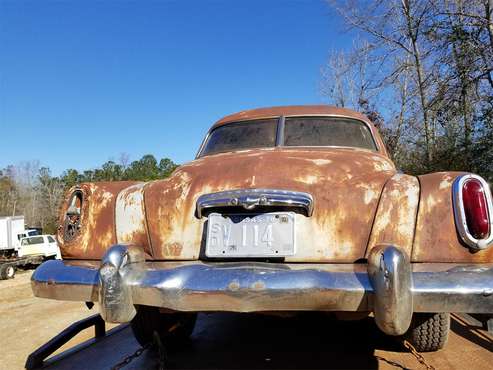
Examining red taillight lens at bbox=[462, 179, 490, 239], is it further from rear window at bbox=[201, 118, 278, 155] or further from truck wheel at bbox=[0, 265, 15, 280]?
truck wheel at bbox=[0, 265, 15, 280]

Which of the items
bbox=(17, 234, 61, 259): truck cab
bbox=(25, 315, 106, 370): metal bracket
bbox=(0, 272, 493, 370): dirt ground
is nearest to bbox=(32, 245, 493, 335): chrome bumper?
bbox=(0, 272, 493, 370): dirt ground

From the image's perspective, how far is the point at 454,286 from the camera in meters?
1.83

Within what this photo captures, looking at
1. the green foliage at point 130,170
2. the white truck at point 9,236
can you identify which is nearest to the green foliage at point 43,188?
the green foliage at point 130,170

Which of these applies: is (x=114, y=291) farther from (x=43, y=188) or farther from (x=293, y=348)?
(x=43, y=188)

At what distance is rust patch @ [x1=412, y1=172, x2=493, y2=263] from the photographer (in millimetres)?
2025

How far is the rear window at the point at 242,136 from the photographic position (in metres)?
3.36

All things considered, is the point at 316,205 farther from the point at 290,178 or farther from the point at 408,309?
the point at 408,309

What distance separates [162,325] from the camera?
327 cm

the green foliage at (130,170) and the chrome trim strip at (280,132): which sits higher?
the green foliage at (130,170)

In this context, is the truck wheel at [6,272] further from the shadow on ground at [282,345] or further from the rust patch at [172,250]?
the rust patch at [172,250]

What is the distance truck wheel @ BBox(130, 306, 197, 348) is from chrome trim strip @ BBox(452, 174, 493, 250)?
82.2 inches

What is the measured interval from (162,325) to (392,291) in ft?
6.91

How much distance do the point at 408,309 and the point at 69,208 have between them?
2.13 metres

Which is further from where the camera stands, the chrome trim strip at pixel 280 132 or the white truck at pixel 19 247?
the white truck at pixel 19 247
